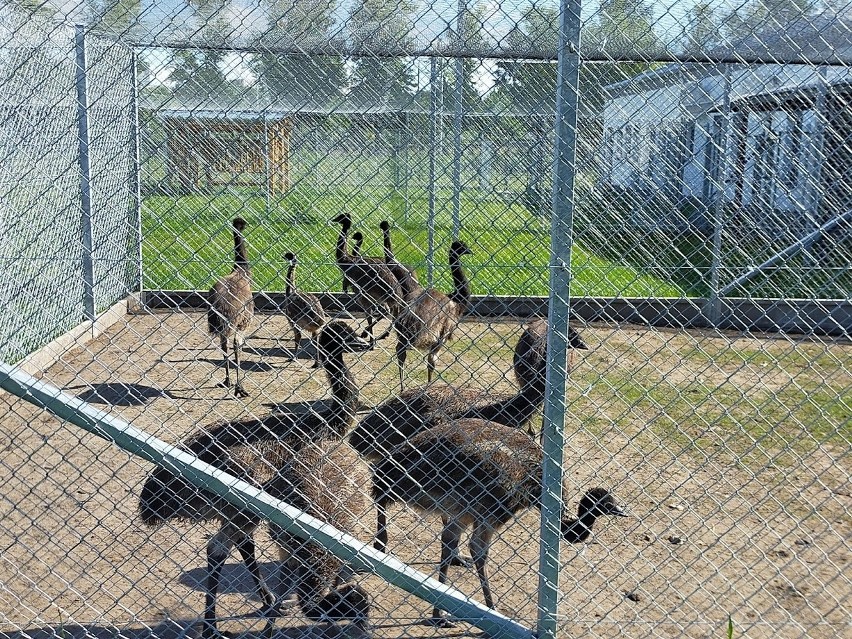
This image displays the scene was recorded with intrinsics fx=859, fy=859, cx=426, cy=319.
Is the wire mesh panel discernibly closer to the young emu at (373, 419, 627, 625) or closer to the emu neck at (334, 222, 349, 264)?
the emu neck at (334, 222, 349, 264)

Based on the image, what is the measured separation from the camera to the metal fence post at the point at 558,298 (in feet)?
9.71

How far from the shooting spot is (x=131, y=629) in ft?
13.1

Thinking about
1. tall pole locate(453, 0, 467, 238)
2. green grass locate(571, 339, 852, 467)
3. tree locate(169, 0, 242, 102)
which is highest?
tree locate(169, 0, 242, 102)

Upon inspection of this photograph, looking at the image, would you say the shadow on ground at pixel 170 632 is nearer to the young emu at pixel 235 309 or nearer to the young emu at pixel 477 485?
the young emu at pixel 477 485

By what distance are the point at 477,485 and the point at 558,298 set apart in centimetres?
135

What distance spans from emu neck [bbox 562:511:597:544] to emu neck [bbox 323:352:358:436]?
4.52 feet

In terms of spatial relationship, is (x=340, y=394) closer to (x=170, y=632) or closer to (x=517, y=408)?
(x=517, y=408)

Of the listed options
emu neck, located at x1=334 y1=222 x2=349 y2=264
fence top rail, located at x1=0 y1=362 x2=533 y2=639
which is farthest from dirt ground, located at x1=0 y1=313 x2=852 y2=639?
emu neck, located at x1=334 y1=222 x2=349 y2=264

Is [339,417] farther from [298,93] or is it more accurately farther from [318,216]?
[318,216]

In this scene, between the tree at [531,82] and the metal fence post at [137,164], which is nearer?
the metal fence post at [137,164]

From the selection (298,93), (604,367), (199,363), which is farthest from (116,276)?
(604,367)

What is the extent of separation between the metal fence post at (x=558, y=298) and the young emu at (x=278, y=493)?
35.1 inches

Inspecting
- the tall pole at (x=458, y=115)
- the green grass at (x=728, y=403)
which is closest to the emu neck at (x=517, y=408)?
the green grass at (x=728, y=403)

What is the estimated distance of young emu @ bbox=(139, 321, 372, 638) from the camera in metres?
3.71
